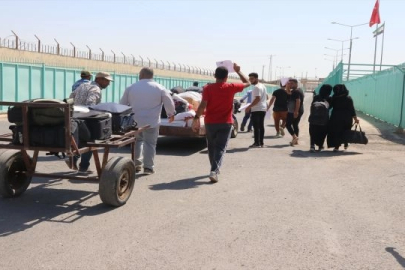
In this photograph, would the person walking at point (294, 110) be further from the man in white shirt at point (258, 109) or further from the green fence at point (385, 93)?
the green fence at point (385, 93)

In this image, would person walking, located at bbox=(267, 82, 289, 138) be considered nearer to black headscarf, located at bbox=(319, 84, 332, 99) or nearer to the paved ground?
black headscarf, located at bbox=(319, 84, 332, 99)

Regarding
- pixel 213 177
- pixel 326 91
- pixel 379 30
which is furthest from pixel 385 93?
pixel 379 30

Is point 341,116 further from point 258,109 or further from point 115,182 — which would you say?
point 115,182

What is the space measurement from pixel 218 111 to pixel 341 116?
462 centimetres

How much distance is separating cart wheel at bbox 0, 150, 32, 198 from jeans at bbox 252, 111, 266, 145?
647 cm

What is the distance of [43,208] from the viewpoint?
18.9ft

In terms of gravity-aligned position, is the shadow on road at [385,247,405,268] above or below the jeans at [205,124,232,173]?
below

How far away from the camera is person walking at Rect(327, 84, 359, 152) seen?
11125mm

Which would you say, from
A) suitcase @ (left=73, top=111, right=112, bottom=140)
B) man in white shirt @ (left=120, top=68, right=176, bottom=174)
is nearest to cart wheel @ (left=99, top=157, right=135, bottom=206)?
suitcase @ (left=73, top=111, right=112, bottom=140)

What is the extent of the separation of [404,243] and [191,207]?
251 centimetres

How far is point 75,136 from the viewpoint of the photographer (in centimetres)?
563

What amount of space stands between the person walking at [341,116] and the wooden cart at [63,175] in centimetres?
607

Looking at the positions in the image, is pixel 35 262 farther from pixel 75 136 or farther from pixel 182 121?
pixel 182 121

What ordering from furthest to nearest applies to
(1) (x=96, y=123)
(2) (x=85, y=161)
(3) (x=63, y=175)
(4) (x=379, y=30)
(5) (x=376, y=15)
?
1. (4) (x=379, y=30)
2. (5) (x=376, y=15)
3. (2) (x=85, y=161)
4. (3) (x=63, y=175)
5. (1) (x=96, y=123)
